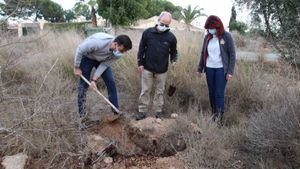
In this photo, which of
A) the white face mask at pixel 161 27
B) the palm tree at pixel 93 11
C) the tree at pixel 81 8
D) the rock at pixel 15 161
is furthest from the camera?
the palm tree at pixel 93 11

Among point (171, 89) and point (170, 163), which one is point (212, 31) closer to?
point (171, 89)

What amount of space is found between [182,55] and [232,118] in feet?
5.76

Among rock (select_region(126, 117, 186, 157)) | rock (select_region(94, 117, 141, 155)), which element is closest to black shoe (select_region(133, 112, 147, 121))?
rock (select_region(94, 117, 141, 155))

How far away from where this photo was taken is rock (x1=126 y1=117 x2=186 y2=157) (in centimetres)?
450

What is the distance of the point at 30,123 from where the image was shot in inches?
161

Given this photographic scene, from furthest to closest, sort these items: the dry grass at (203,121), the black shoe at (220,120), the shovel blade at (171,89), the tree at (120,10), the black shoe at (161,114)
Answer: the tree at (120,10), the shovel blade at (171,89), the black shoe at (161,114), the black shoe at (220,120), the dry grass at (203,121)

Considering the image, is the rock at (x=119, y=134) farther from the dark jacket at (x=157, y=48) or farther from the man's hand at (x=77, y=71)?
the dark jacket at (x=157, y=48)

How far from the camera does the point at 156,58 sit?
5.54 m

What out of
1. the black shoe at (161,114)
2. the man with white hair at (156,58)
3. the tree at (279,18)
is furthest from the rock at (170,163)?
the tree at (279,18)

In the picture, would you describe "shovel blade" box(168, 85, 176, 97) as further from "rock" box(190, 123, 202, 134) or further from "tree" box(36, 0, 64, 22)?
"tree" box(36, 0, 64, 22)

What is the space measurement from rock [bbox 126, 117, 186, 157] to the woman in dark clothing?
2.38 feet

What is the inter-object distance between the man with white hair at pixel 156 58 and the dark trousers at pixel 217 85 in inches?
26.6

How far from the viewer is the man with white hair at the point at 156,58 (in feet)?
18.2

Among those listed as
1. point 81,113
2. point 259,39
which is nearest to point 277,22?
point 259,39
